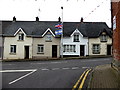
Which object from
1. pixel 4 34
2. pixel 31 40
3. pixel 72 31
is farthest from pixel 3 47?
pixel 72 31

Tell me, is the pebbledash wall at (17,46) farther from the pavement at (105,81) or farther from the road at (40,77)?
the pavement at (105,81)

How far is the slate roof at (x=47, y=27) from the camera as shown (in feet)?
109

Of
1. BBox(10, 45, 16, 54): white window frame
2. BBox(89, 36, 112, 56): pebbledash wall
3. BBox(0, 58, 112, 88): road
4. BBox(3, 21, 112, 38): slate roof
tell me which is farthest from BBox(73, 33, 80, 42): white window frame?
BBox(0, 58, 112, 88): road

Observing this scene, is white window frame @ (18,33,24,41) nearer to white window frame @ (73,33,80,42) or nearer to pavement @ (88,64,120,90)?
white window frame @ (73,33,80,42)

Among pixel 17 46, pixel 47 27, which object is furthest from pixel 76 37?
pixel 17 46

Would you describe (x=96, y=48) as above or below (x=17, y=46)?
below

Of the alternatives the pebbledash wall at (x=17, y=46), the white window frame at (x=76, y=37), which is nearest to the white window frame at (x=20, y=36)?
the pebbledash wall at (x=17, y=46)

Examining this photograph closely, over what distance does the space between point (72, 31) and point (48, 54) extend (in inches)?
284

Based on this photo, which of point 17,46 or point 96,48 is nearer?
point 17,46

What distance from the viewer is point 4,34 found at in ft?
107

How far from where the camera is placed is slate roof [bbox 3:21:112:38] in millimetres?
33312

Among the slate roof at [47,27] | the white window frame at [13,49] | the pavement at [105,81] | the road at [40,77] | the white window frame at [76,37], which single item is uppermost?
the slate roof at [47,27]

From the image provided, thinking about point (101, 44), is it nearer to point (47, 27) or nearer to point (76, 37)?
point (76, 37)

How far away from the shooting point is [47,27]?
35062 mm
